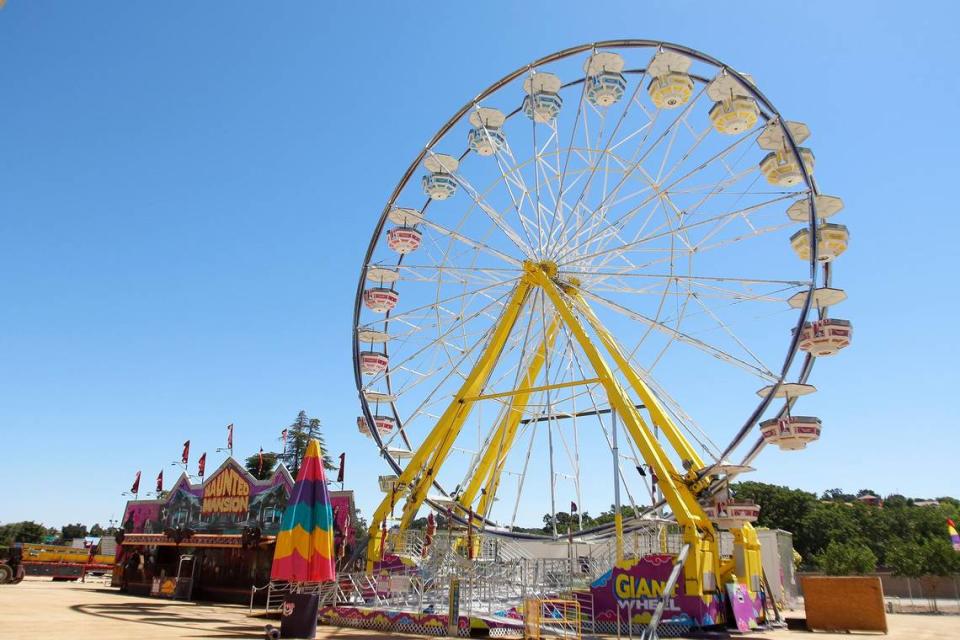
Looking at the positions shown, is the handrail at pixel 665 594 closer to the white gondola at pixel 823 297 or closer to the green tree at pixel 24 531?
the white gondola at pixel 823 297

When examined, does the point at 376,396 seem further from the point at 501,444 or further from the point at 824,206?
the point at 824,206

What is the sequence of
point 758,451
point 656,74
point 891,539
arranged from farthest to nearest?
1. point 891,539
2. point 656,74
3. point 758,451

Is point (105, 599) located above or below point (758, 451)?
below

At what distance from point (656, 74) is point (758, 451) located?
11.0 meters

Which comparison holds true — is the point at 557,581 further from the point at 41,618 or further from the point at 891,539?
the point at 891,539

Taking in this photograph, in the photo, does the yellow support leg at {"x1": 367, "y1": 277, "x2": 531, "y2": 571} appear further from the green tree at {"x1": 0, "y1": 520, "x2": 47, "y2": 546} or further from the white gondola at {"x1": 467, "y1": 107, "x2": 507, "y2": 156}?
the green tree at {"x1": 0, "y1": 520, "x2": 47, "y2": 546}

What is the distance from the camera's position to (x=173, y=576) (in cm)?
2909

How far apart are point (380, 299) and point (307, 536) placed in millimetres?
11742

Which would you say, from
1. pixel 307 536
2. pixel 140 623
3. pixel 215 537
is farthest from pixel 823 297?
pixel 215 537

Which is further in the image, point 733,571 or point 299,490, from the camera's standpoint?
point 733,571

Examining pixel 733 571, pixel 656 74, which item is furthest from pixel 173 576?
pixel 656 74

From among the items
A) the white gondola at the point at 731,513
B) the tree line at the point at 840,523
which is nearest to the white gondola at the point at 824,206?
the white gondola at the point at 731,513

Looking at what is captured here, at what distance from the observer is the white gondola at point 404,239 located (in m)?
24.1

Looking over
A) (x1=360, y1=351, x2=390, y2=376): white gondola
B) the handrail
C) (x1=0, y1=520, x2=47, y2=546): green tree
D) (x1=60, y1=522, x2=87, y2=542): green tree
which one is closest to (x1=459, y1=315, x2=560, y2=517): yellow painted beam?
(x1=360, y1=351, x2=390, y2=376): white gondola
